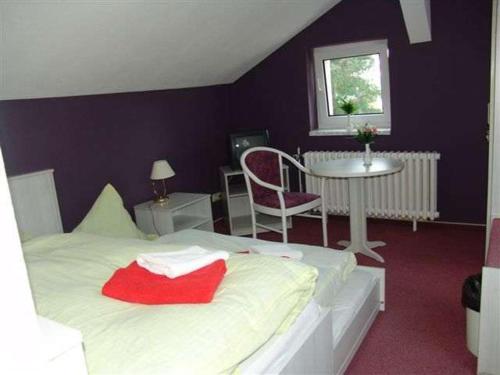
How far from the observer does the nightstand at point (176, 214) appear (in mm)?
3775

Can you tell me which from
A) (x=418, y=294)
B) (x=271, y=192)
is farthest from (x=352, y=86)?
(x=418, y=294)

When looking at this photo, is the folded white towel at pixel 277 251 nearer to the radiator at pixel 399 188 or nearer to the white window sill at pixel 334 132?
the radiator at pixel 399 188

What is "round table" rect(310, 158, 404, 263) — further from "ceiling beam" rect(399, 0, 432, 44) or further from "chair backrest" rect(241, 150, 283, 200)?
"ceiling beam" rect(399, 0, 432, 44)

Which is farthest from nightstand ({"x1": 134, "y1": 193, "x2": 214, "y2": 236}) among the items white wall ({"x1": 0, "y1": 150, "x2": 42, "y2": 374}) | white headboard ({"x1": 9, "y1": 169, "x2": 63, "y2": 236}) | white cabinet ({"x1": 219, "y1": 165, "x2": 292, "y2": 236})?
white wall ({"x1": 0, "y1": 150, "x2": 42, "y2": 374})

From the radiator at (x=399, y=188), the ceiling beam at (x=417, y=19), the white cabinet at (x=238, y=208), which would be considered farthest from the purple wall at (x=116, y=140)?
the ceiling beam at (x=417, y=19)

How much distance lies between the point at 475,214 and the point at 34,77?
12.4 ft

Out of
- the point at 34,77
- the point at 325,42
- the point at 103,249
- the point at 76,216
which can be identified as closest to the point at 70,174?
the point at 76,216

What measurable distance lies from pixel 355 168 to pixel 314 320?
5.79 feet

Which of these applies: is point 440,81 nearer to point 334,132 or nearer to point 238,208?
point 334,132

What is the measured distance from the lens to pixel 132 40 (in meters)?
3.01

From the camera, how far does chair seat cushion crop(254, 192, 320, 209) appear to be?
3733mm

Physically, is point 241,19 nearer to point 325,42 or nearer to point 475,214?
point 325,42

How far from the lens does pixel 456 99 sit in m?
3.98

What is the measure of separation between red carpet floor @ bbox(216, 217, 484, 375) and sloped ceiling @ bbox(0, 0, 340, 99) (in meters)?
1.80
